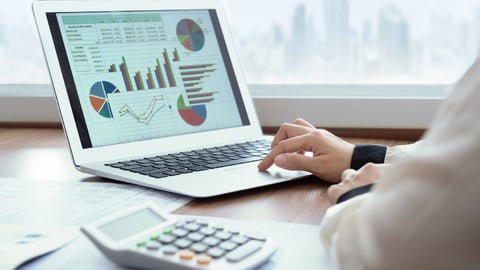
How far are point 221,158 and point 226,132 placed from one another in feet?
0.57

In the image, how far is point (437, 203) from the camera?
522mm

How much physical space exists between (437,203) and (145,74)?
2.78 feet

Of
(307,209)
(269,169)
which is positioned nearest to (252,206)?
(307,209)

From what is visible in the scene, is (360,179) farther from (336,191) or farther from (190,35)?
(190,35)

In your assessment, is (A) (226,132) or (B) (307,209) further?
(A) (226,132)

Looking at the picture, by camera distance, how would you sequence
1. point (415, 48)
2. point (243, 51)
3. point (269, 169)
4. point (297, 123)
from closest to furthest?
point (269, 169)
point (297, 123)
point (415, 48)
point (243, 51)

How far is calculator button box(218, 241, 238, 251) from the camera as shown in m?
0.71

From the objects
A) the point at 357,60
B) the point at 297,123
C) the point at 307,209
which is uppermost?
the point at 357,60

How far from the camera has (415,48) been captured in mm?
1578

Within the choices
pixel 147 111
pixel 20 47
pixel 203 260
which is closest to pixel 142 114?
pixel 147 111

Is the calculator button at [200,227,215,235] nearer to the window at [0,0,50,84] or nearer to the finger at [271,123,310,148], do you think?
the finger at [271,123,310,148]

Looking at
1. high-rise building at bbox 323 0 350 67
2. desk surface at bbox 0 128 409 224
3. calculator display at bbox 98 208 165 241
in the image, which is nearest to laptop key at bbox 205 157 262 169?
desk surface at bbox 0 128 409 224

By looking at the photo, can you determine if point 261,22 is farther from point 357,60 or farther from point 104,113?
point 104,113

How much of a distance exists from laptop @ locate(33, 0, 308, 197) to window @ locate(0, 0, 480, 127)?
0.25 metres
